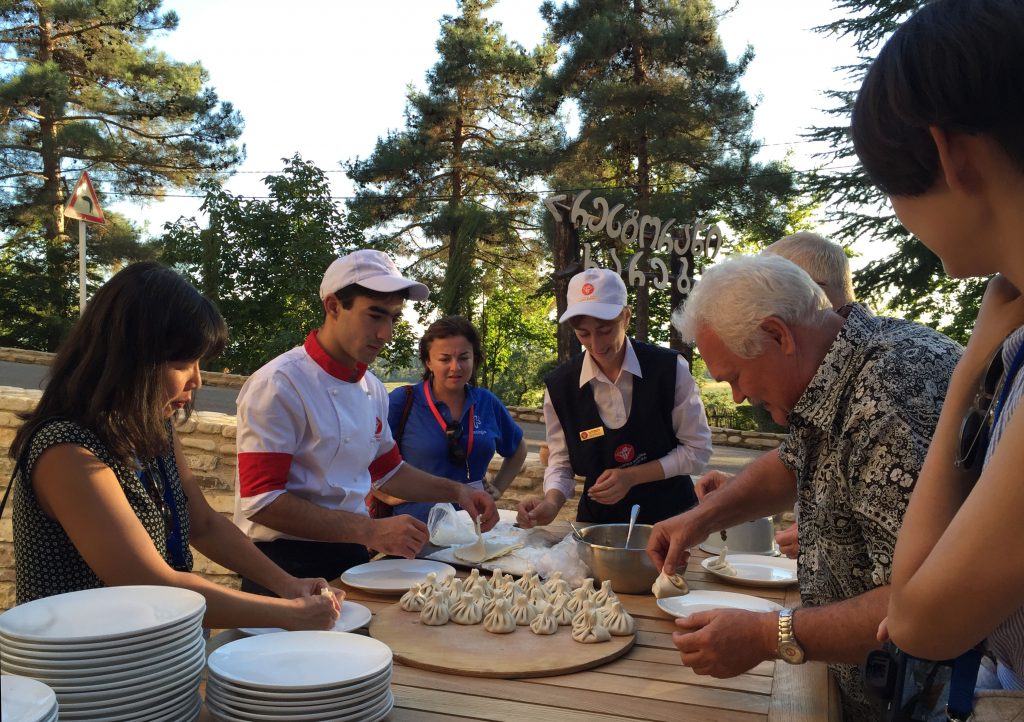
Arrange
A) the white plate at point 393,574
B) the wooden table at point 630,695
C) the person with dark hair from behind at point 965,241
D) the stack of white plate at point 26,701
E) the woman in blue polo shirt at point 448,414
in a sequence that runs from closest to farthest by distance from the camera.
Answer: the person with dark hair from behind at point 965,241, the stack of white plate at point 26,701, the wooden table at point 630,695, the white plate at point 393,574, the woman in blue polo shirt at point 448,414

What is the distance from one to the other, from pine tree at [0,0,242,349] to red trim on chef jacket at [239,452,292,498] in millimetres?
18447

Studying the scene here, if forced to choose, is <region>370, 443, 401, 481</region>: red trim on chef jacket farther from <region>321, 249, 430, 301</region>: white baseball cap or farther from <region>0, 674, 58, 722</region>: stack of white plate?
<region>0, 674, 58, 722</region>: stack of white plate

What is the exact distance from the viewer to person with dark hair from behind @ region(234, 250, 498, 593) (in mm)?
2348

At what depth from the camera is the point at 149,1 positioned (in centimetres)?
1927

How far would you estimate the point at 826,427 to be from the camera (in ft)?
5.24

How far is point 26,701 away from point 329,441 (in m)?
1.62

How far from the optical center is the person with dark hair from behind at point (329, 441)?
2.35m

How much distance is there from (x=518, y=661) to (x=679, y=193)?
14199 millimetres

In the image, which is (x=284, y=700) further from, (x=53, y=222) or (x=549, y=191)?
(x=53, y=222)

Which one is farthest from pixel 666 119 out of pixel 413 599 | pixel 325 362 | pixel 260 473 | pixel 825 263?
pixel 413 599

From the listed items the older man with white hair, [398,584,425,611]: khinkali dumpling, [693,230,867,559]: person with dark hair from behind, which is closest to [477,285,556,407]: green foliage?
[693,230,867,559]: person with dark hair from behind

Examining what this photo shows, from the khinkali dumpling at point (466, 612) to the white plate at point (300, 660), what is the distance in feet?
1.42

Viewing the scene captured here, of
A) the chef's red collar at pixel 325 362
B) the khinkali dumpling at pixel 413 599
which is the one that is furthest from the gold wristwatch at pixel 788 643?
the chef's red collar at pixel 325 362

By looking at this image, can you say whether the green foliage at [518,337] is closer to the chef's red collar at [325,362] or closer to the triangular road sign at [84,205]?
the triangular road sign at [84,205]
